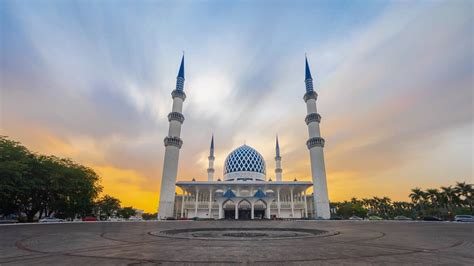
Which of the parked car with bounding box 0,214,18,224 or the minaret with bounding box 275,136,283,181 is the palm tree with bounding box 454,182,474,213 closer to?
the minaret with bounding box 275,136,283,181

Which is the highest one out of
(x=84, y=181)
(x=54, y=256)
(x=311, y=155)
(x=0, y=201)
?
(x=311, y=155)

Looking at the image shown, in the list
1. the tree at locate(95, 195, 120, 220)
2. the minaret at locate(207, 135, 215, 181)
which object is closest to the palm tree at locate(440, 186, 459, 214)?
the minaret at locate(207, 135, 215, 181)

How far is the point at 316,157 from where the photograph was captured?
49.8 meters

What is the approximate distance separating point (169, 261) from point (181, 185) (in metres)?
47.9

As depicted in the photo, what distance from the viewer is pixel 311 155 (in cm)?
5088

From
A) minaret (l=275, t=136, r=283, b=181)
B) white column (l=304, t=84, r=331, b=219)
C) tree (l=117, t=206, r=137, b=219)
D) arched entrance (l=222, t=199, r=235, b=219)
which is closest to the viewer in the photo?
white column (l=304, t=84, r=331, b=219)

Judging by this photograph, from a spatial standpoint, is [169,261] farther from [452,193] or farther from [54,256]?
[452,193]

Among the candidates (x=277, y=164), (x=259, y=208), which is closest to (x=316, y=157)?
(x=259, y=208)

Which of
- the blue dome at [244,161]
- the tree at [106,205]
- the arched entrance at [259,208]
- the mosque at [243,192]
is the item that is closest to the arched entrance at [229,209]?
the mosque at [243,192]

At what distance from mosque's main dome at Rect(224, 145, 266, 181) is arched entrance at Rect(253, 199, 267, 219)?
29.7 ft

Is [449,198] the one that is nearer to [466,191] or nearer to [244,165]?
[466,191]

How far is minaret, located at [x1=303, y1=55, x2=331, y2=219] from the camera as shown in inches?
1866

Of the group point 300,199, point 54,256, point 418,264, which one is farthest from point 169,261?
point 300,199

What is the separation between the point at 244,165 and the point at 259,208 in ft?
41.3
